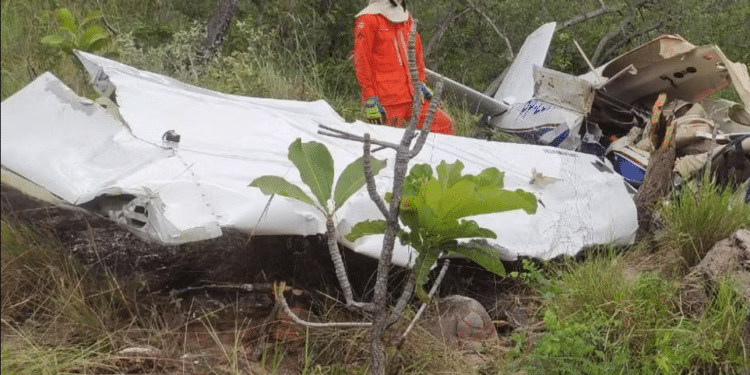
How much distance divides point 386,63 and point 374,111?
481 mm

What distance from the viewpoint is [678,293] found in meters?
3.85

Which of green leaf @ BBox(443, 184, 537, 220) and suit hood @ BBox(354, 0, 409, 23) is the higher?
green leaf @ BBox(443, 184, 537, 220)

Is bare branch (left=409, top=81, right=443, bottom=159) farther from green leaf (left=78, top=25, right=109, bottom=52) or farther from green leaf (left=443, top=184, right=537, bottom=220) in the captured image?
green leaf (left=78, top=25, right=109, bottom=52)

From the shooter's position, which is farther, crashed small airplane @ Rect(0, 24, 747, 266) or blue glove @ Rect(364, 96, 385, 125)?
blue glove @ Rect(364, 96, 385, 125)

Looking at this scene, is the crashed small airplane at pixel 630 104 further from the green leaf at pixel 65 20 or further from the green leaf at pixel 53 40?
the green leaf at pixel 53 40

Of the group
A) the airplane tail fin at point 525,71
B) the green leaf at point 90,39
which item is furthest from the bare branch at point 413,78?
the airplane tail fin at point 525,71

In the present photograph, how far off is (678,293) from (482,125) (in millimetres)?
2863

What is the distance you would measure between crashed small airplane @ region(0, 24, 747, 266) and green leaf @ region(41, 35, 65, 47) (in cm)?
28

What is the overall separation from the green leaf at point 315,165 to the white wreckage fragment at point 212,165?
1.72 ft

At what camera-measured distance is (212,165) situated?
3.36 m

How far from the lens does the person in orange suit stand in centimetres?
566

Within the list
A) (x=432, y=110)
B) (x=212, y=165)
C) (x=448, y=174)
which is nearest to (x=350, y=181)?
(x=448, y=174)

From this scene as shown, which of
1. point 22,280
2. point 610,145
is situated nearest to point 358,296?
point 22,280

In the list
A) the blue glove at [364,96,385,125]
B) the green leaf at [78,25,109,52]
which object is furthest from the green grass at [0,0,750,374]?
the blue glove at [364,96,385,125]
